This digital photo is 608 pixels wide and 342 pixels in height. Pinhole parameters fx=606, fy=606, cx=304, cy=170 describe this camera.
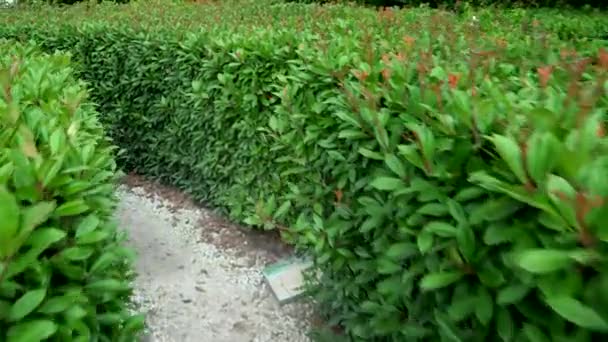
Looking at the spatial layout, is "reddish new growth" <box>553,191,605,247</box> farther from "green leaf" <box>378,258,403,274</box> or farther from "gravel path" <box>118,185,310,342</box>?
"gravel path" <box>118,185,310,342</box>

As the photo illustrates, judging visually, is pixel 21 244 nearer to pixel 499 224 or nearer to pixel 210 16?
pixel 499 224

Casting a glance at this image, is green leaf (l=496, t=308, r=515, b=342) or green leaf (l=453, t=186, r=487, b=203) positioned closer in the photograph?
green leaf (l=496, t=308, r=515, b=342)

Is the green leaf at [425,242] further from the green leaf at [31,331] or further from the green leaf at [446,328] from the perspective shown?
the green leaf at [31,331]

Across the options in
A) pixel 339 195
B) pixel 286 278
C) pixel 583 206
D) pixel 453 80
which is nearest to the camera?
pixel 583 206

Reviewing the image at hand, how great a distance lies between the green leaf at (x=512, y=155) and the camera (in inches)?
57.4

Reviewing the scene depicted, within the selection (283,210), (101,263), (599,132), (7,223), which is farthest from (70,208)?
(283,210)

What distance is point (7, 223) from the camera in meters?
1.39

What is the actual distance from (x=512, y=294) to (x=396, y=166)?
0.66 metres

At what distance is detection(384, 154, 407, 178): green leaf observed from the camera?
202 cm

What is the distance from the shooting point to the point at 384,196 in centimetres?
236

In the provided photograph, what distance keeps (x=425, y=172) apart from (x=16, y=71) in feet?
7.87

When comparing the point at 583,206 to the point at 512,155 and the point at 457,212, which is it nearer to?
the point at 512,155

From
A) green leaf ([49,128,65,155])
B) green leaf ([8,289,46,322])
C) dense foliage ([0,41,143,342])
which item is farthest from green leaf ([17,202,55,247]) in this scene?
green leaf ([49,128,65,155])

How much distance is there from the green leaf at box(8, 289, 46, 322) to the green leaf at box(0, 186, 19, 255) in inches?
4.4
